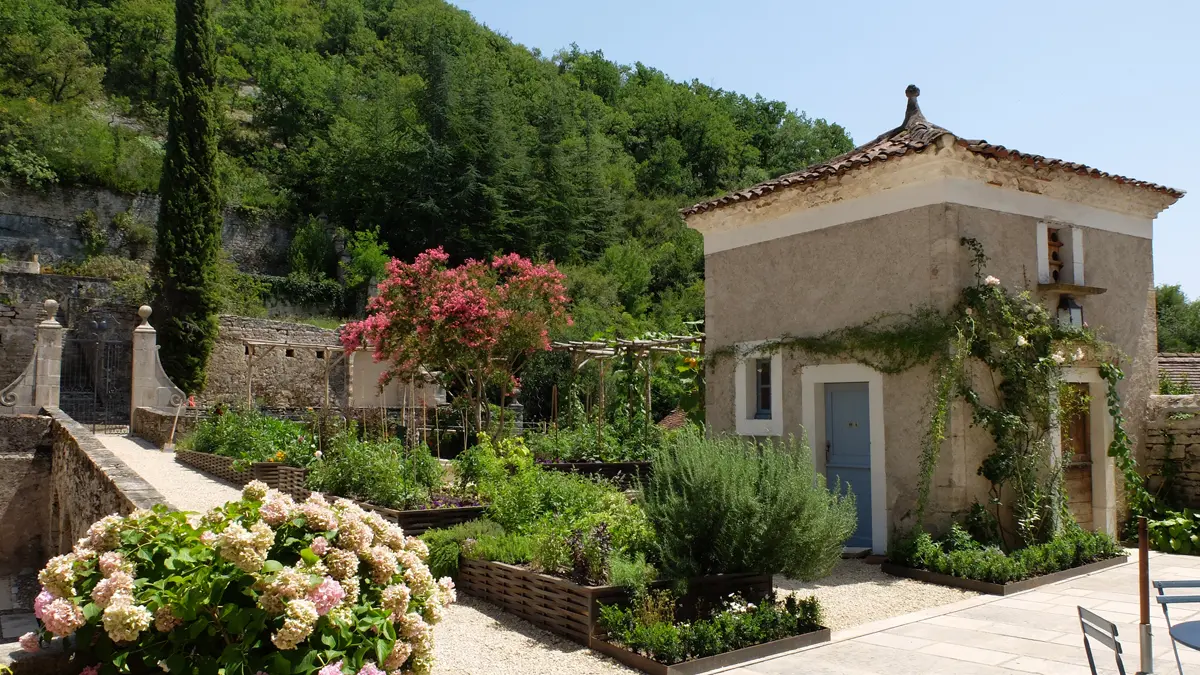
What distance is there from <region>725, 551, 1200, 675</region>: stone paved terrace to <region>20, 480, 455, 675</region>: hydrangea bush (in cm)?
309

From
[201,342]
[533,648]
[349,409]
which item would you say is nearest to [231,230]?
[201,342]

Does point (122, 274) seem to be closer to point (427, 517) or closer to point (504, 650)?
point (427, 517)

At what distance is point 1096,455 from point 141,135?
4090 cm

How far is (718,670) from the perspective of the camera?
5.59m

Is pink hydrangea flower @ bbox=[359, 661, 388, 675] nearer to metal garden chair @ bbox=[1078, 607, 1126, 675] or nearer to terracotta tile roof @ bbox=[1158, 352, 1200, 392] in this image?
metal garden chair @ bbox=[1078, 607, 1126, 675]

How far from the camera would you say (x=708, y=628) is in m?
5.78

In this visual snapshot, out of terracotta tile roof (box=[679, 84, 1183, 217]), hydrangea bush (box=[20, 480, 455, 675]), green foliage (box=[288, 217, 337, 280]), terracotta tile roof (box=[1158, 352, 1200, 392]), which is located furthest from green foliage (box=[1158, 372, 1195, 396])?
green foliage (box=[288, 217, 337, 280])

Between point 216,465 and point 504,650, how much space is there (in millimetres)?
9361

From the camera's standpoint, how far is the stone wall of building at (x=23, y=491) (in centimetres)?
1520

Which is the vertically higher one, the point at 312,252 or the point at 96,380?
the point at 312,252

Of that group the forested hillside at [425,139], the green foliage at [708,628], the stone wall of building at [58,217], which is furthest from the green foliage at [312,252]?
the green foliage at [708,628]

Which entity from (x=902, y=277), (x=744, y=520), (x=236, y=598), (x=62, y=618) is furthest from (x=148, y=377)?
(x=236, y=598)

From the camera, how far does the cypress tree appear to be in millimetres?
23031

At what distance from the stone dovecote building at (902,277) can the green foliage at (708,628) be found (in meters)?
3.27
